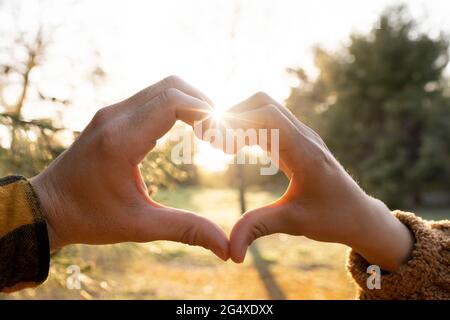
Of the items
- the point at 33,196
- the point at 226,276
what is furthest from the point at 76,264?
the point at 226,276

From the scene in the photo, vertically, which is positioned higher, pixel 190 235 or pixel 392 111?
pixel 190 235

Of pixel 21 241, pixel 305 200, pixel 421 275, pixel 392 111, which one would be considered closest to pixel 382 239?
pixel 421 275

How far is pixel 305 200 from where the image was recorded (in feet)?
3.94

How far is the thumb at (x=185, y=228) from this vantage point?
47.0 inches

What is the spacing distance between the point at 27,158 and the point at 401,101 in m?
15.9

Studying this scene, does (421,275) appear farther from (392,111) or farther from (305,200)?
(392,111)

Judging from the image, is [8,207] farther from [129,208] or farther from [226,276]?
[226,276]

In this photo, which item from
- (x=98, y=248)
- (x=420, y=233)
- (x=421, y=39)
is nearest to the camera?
(x=420, y=233)

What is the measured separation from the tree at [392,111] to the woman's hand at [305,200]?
600 inches

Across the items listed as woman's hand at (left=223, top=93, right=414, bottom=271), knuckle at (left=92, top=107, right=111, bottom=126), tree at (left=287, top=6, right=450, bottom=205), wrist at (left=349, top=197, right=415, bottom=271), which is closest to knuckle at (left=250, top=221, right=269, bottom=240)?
woman's hand at (left=223, top=93, right=414, bottom=271)

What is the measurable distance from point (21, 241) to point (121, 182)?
0.32 metres

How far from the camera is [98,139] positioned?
45.1 inches

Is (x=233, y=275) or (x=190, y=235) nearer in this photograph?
(x=190, y=235)

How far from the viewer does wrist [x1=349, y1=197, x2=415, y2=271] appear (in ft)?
4.15
